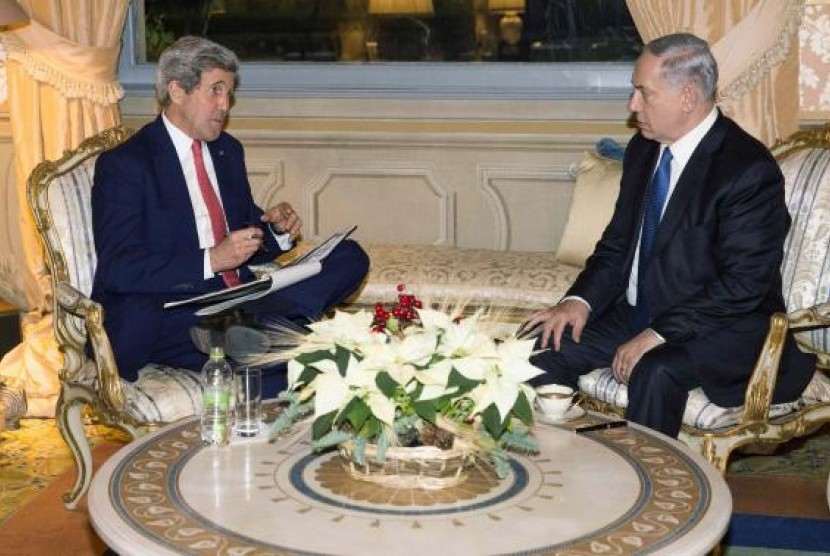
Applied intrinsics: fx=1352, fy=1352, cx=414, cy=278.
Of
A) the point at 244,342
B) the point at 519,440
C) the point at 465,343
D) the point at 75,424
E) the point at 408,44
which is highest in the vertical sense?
the point at 408,44

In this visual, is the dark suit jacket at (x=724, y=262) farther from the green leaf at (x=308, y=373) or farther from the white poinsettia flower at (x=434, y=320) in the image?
the green leaf at (x=308, y=373)

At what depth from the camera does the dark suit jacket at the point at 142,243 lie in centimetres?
382

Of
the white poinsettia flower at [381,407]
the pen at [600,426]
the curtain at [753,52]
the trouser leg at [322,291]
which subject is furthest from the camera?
the curtain at [753,52]

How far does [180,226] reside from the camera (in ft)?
13.1

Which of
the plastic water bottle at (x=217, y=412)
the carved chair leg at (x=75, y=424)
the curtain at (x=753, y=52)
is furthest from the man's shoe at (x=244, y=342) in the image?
the curtain at (x=753, y=52)

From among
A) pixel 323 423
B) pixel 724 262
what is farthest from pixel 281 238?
pixel 323 423

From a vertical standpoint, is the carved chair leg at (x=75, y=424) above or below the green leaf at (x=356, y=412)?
below

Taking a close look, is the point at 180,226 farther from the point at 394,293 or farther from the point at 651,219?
the point at 651,219

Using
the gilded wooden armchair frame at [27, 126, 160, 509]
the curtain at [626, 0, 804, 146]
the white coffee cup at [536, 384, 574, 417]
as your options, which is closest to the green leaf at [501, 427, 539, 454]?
the white coffee cup at [536, 384, 574, 417]

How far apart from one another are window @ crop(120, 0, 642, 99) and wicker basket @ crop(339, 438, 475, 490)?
2840 mm

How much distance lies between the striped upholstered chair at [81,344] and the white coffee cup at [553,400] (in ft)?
3.28

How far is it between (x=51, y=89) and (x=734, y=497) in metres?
2.98

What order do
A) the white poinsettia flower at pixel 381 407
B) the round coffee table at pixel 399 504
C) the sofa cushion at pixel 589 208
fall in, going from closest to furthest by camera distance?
the round coffee table at pixel 399 504 → the white poinsettia flower at pixel 381 407 → the sofa cushion at pixel 589 208

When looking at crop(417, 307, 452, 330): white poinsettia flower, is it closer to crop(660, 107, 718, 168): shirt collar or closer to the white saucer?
the white saucer
